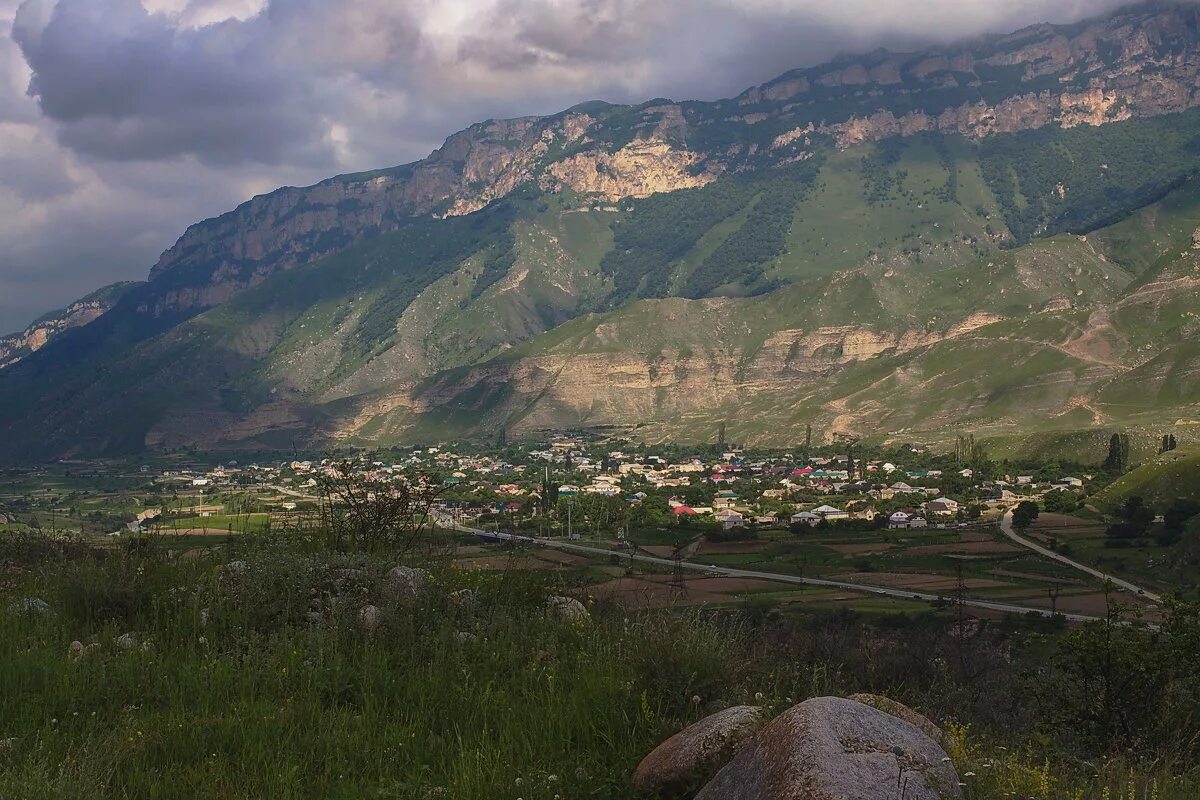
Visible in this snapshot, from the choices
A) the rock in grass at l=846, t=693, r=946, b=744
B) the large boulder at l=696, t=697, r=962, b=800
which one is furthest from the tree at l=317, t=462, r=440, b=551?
the large boulder at l=696, t=697, r=962, b=800

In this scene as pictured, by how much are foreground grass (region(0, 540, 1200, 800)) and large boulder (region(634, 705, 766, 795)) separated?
22cm

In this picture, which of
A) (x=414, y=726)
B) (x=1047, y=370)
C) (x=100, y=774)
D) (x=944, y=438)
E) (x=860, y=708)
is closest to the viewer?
(x=860, y=708)

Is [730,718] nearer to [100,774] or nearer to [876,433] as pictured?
[100,774]

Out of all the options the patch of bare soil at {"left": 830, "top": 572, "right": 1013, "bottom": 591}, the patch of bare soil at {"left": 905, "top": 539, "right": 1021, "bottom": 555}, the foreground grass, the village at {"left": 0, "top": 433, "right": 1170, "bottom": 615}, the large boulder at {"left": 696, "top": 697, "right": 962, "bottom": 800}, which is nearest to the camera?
the large boulder at {"left": 696, "top": 697, "right": 962, "bottom": 800}

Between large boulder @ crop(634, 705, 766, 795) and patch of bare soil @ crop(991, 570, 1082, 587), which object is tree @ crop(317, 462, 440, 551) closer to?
large boulder @ crop(634, 705, 766, 795)

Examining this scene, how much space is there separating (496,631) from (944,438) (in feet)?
514

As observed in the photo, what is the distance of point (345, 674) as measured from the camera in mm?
7426

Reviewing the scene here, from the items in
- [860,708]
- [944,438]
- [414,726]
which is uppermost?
[860,708]

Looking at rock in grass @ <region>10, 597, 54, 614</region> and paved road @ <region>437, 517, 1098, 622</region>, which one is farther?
paved road @ <region>437, 517, 1098, 622</region>

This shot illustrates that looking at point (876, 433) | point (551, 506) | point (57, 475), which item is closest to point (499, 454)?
point (876, 433)

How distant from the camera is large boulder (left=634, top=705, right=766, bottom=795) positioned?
18.1 feet

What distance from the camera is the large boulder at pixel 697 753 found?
217 inches

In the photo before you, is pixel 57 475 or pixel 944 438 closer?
pixel 944 438

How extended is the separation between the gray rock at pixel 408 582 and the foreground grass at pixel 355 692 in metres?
0.12
